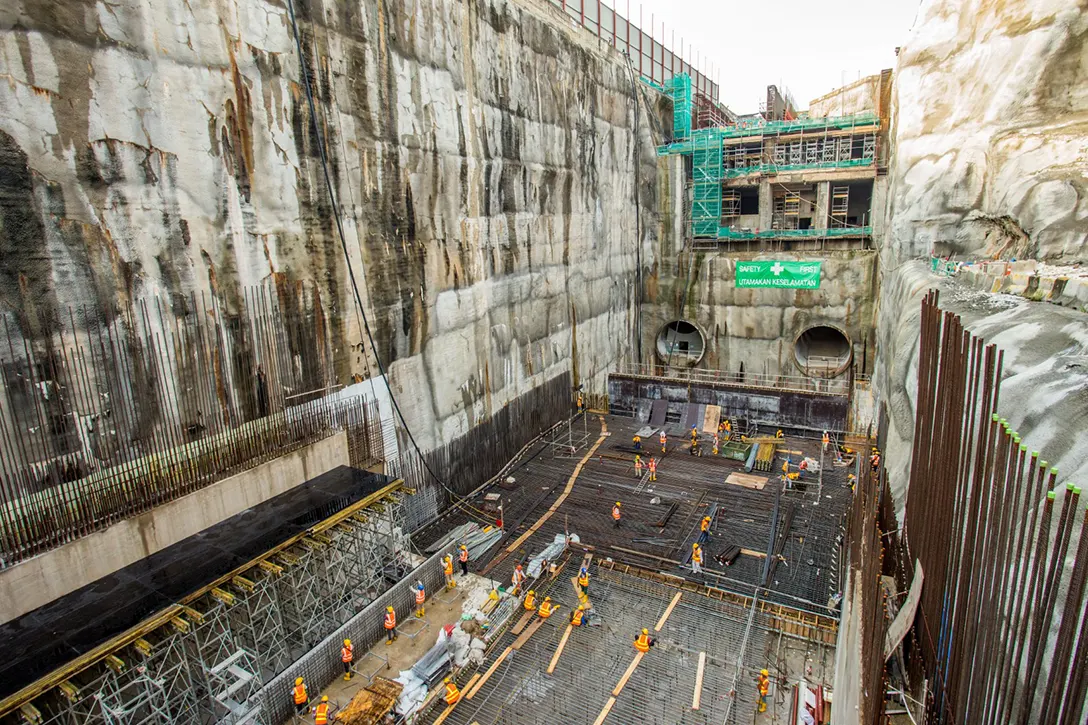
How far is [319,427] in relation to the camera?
14977 mm

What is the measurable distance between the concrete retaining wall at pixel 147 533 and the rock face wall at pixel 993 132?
2163 centimetres

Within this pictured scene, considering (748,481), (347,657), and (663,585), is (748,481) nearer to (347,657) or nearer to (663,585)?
(663,585)

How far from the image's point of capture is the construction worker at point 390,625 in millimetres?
13633

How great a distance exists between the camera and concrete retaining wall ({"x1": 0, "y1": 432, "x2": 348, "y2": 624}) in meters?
9.02

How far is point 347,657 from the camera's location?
12469 mm

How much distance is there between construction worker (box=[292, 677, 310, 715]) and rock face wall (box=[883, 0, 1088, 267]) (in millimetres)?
22308

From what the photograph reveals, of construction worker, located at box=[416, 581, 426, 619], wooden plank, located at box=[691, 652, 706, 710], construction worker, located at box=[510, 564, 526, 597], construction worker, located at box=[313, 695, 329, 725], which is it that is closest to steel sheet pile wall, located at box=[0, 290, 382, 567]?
construction worker, located at box=[416, 581, 426, 619]

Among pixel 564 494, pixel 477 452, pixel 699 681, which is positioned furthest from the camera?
pixel 477 452

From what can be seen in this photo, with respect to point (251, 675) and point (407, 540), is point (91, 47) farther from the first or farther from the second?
point (407, 540)

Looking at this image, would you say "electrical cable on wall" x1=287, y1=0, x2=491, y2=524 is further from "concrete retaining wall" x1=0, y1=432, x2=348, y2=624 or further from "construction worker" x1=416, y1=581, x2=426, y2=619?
"construction worker" x1=416, y1=581, x2=426, y2=619

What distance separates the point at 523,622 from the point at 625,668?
103 inches

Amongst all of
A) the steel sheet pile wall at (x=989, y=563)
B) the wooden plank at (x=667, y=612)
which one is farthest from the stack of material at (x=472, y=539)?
the steel sheet pile wall at (x=989, y=563)

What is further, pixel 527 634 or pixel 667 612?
pixel 667 612

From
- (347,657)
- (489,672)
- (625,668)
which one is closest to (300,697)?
(347,657)
